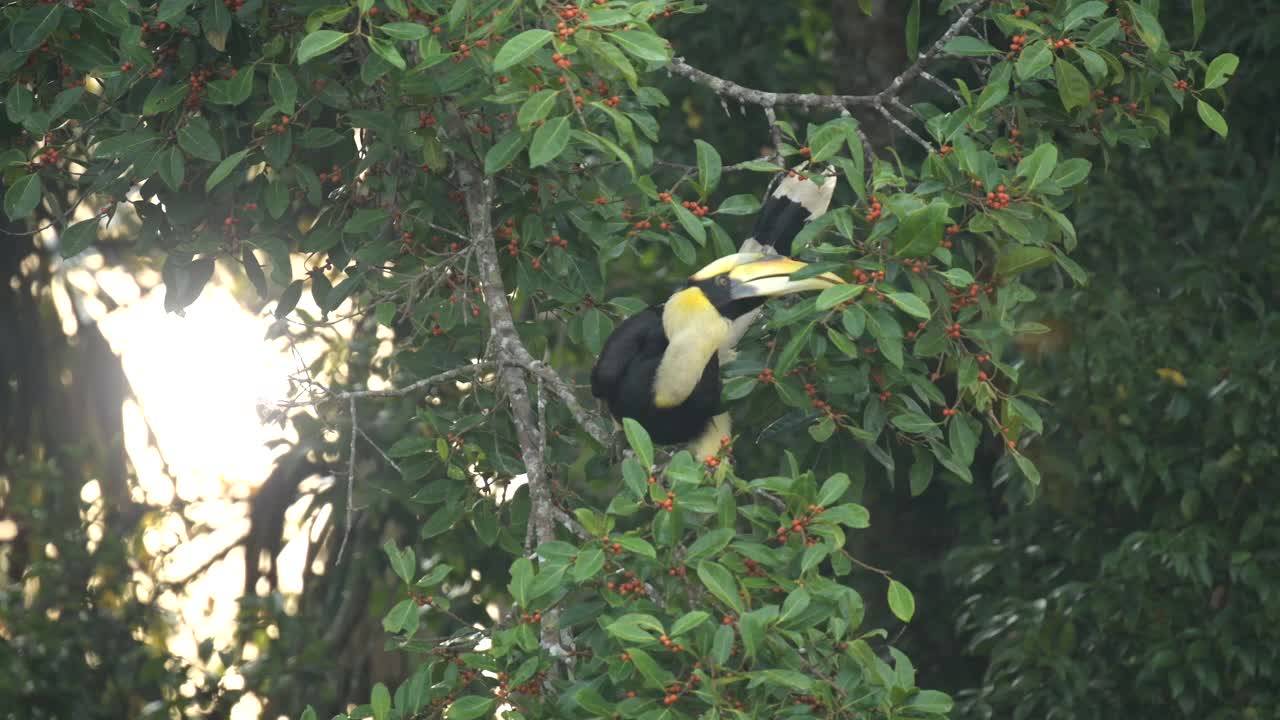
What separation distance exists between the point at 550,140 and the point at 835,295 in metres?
0.37

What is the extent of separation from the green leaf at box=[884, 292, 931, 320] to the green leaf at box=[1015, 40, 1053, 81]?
43 centimetres

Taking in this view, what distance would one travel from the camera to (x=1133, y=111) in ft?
7.84

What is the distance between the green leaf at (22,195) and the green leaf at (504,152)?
712 millimetres

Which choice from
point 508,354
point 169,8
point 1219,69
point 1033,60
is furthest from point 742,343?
point 169,8

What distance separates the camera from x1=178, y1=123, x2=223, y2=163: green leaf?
221 centimetres

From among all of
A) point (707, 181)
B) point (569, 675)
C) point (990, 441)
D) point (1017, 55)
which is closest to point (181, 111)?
point (707, 181)

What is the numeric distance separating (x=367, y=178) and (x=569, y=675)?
0.87m

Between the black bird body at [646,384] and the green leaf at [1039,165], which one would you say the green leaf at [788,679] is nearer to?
the black bird body at [646,384]

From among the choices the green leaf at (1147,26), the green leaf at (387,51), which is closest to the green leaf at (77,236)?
the green leaf at (387,51)

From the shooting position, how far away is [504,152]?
6.58 ft

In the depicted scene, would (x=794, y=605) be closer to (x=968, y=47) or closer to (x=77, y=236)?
(x=968, y=47)

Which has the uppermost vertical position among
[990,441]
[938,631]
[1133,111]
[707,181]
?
[707,181]

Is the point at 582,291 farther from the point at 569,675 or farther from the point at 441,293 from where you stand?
the point at 569,675

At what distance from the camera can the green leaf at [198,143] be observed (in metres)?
2.21
